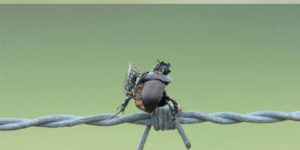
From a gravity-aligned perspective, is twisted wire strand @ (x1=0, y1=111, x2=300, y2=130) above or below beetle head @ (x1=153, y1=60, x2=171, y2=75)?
below

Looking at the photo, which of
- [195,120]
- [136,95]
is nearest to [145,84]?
[136,95]

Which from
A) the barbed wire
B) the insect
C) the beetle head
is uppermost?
the beetle head

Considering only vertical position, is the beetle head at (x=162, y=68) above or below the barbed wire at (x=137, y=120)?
above

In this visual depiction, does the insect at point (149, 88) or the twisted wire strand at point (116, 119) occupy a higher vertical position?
the insect at point (149, 88)

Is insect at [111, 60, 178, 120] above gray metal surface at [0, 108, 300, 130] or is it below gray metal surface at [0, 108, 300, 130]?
above

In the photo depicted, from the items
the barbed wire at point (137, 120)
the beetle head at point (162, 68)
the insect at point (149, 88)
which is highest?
the beetle head at point (162, 68)

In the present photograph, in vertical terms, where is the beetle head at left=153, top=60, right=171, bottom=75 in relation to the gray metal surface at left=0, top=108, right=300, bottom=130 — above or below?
above

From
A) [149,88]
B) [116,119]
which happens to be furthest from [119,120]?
[149,88]
